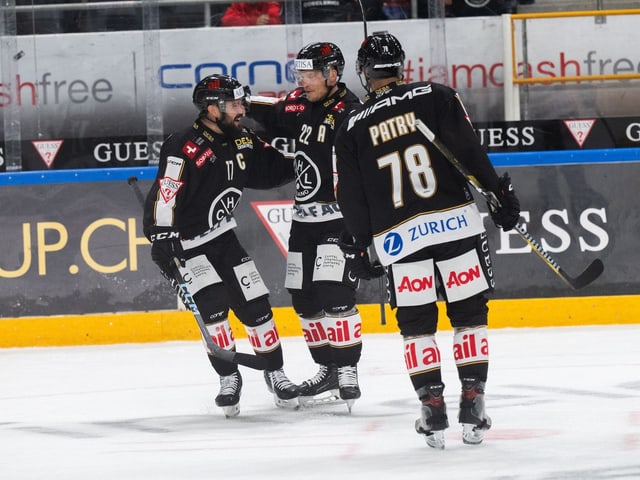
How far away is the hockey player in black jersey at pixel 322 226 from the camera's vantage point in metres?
4.66

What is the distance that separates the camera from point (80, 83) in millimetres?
7574

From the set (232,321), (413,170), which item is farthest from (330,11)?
(413,170)

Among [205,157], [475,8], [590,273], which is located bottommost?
[590,273]

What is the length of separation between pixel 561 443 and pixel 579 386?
3.87ft

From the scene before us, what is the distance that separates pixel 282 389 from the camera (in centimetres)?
473

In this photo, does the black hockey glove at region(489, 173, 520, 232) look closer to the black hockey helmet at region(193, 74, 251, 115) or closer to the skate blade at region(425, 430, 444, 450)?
the skate blade at region(425, 430, 444, 450)

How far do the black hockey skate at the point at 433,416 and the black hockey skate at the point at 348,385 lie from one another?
0.85 m

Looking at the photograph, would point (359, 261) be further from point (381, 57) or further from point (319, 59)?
point (319, 59)

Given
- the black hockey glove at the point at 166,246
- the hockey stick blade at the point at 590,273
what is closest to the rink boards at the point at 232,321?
the black hockey glove at the point at 166,246

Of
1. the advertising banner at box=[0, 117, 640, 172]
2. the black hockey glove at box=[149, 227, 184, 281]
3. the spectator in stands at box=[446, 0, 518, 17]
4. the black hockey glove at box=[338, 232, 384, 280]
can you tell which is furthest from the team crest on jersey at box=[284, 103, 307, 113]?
the spectator in stands at box=[446, 0, 518, 17]

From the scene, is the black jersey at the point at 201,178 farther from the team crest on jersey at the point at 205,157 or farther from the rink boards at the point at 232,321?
the rink boards at the point at 232,321

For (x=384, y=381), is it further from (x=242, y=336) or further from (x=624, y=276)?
(x=624, y=276)

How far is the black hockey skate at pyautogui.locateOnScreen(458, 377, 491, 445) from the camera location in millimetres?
3693

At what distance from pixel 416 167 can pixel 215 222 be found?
3.94ft
